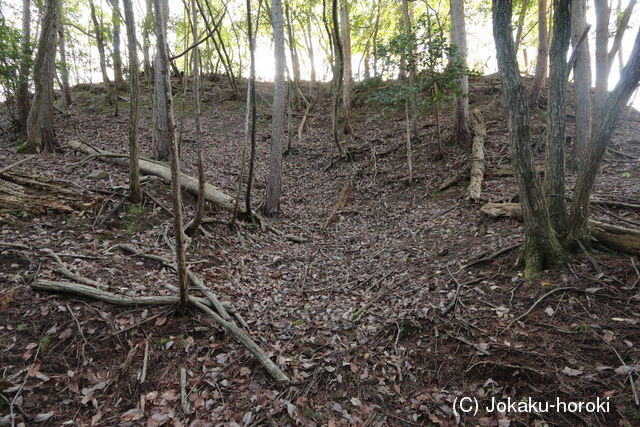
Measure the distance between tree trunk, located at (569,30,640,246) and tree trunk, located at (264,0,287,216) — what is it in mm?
6827

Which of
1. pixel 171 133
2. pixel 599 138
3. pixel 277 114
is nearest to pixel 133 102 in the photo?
pixel 171 133

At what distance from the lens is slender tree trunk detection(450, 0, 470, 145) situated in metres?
10.3

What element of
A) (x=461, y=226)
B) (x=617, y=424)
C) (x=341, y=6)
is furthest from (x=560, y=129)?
(x=341, y=6)

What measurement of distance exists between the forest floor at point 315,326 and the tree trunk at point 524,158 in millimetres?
319

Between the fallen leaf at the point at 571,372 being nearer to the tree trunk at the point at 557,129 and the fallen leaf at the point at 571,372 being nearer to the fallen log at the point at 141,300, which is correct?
the tree trunk at the point at 557,129

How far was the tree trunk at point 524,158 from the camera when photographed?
13.6 ft

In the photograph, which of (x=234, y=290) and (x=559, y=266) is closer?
(x=559, y=266)

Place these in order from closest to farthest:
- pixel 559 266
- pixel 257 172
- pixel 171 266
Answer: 1. pixel 559 266
2. pixel 171 266
3. pixel 257 172

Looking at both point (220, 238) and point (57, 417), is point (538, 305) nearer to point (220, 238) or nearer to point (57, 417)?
point (57, 417)

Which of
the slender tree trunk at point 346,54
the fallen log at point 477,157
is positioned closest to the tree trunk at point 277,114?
the fallen log at point 477,157

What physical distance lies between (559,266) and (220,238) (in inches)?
242

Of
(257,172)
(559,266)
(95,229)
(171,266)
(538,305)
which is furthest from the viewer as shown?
(257,172)

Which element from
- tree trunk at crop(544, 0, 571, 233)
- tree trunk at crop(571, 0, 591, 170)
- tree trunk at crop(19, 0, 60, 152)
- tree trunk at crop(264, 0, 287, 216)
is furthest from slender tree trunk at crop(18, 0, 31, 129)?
tree trunk at crop(571, 0, 591, 170)

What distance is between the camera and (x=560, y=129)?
4.62 m
